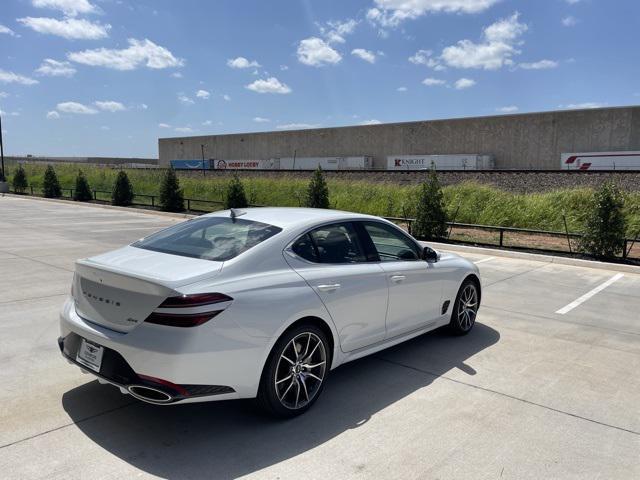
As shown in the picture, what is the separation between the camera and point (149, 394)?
10.7 feet

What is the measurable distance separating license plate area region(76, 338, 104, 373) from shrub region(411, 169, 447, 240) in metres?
13.2

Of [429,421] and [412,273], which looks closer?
[429,421]

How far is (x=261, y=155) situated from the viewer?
7950cm

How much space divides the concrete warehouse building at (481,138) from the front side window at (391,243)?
2028 inches

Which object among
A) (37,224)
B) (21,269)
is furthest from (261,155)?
(21,269)

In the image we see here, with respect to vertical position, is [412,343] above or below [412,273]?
below

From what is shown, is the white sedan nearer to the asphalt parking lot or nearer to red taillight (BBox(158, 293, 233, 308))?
red taillight (BBox(158, 293, 233, 308))

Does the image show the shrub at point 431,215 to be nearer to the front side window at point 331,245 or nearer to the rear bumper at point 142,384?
the front side window at point 331,245

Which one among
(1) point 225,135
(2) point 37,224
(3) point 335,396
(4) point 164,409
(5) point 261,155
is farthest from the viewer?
(1) point 225,135

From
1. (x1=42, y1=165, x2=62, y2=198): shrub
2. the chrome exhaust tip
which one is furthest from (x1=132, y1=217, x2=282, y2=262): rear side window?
(x1=42, y1=165, x2=62, y2=198): shrub

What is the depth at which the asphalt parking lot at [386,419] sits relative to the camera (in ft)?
10.5

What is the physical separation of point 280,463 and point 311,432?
0.46 meters

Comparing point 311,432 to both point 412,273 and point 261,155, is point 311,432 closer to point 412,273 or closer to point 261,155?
point 412,273

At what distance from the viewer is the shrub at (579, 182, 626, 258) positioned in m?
12.2
